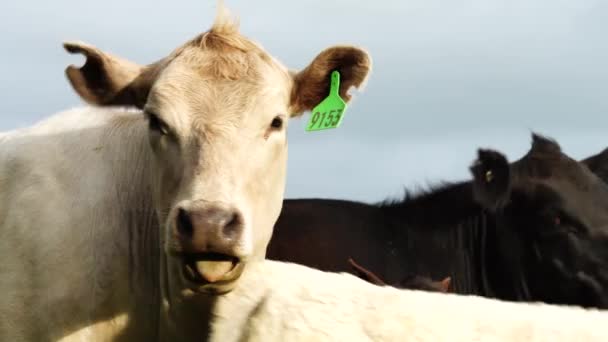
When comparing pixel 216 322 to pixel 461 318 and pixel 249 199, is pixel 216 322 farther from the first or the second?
pixel 249 199

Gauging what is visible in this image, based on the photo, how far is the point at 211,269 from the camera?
4.67 metres

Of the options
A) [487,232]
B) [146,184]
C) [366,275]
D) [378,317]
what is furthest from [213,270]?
[487,232]

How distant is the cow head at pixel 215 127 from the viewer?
4594mm

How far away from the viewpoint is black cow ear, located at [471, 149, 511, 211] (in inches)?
354

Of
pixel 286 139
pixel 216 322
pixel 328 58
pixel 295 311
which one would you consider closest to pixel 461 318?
pixel 295 311

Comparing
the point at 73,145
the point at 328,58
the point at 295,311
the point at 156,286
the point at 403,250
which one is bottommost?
the point at 403,250

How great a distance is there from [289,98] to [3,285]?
1835mm

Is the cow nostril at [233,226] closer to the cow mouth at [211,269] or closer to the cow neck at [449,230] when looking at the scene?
the cow mouth at [211,269]

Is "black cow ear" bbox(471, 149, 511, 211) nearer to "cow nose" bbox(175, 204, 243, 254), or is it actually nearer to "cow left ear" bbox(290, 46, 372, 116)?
"cow left ear" bbox(290, 46, 372, 116)

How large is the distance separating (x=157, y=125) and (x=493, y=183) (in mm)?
4475

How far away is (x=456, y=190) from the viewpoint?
948 cm

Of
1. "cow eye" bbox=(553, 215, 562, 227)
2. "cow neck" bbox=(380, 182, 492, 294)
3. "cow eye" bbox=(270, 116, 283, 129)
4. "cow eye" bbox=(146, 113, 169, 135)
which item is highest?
"cow eye" bbox=(270, 116, 283, 129)

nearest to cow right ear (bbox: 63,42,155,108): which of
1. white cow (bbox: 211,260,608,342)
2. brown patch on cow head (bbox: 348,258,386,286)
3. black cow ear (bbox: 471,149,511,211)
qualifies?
brown patch on cow head (bbox: 348,258,386,286)

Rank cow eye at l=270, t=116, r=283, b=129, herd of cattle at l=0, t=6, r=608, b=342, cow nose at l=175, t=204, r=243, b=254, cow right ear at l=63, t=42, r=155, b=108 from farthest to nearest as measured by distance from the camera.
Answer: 1. cow right ear at l=63, t=42, r=155, b=108
2. cow eye at l=270, t=116, r=283, b=129
3. cow nose at l=175, t=204, r=243, b=254
4. herd of cattle at l=0, t=6, r=608, b=342
